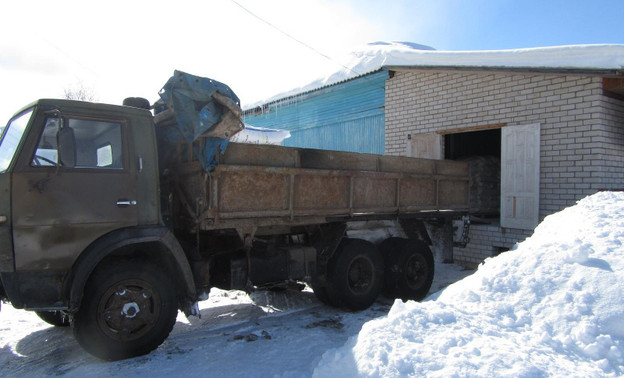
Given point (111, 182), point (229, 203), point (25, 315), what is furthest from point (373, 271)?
point (25, 315)

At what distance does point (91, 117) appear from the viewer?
4203 mm

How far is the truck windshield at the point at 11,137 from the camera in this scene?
13.1 feet

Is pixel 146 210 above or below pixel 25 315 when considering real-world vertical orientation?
above

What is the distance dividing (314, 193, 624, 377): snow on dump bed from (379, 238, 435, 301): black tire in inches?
84.4

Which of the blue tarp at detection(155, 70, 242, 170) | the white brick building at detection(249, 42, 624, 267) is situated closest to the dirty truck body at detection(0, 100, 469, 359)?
the blue tarp at detection(155, 70, 242, 170)

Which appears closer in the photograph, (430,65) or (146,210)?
(146,210)

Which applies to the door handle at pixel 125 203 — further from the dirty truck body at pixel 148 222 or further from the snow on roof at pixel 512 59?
the snow on roof at pixel 512 59

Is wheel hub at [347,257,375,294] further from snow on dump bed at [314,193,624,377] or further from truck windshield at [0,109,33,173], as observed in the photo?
truck windshield at [0,109,33,173]

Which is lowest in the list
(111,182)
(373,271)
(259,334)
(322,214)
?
(259,334)

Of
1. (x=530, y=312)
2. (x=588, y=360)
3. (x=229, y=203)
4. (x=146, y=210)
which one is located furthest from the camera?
(x=229, y=203)

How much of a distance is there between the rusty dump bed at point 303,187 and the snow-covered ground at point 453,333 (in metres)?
1.35

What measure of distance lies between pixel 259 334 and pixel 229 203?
1.56 meters

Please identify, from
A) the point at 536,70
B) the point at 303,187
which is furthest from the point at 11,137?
the point at 536,70

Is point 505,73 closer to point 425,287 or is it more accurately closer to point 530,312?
point 425,287
